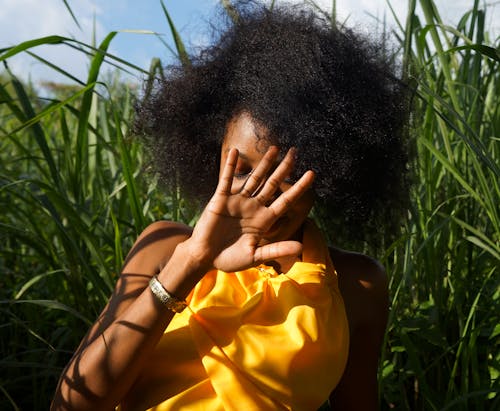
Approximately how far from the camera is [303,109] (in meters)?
1.33

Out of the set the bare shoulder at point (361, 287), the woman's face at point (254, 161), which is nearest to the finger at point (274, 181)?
the woman's face at point (254, 161)

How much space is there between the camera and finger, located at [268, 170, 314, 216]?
112 centimetres

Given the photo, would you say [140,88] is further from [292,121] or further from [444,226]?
[444,226]

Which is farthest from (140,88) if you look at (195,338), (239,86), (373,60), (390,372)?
(390,372)

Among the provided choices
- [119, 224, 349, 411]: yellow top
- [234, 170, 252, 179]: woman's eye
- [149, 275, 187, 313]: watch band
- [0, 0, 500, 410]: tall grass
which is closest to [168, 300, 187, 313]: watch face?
[149, 275, 187, 313]: watch band

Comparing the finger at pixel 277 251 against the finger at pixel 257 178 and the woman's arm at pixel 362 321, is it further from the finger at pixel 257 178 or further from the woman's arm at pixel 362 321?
the woman's arm at pixel 362 321

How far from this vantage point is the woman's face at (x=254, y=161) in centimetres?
128

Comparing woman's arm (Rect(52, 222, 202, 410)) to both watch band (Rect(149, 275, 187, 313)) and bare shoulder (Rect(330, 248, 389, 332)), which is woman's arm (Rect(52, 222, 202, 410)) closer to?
watch band (Rect(149, 275, 187, 313))

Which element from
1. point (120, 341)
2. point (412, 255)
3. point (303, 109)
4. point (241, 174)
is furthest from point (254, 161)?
point (412, 255)

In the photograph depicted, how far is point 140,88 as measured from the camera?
180cm

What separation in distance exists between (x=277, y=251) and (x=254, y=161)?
237 millimetres

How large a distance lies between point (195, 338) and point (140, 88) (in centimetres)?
74

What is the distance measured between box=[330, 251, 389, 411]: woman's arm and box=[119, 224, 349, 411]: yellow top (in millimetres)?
179

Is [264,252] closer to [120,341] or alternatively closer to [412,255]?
[120,341]
